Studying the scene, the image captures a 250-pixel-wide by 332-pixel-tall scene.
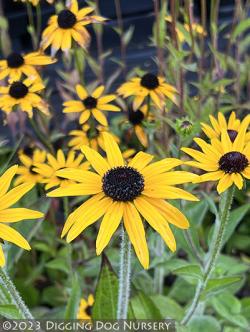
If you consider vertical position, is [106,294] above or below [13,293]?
below

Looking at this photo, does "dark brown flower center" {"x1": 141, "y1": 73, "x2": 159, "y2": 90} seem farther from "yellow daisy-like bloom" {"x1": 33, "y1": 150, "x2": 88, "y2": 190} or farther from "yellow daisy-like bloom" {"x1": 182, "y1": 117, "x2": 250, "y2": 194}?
"yellow daisy-like bloom" {"x1": 182, "y1": 117, "x2": 250, "y2": 194}

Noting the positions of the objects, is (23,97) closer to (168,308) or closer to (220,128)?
(220,128)

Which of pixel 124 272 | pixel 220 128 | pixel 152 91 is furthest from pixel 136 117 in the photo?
pixel 124 272

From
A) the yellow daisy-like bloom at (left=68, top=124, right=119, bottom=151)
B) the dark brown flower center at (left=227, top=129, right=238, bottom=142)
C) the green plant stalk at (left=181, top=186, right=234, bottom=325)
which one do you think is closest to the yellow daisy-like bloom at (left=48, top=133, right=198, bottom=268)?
the green plant stalk at (left=181, top=186, right=234, bottom=325)

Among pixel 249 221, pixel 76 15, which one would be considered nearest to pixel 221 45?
pixel 249 221

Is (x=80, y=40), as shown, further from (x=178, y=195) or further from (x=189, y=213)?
(x=178, y=195)

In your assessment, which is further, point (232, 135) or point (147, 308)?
point (147, 308)
